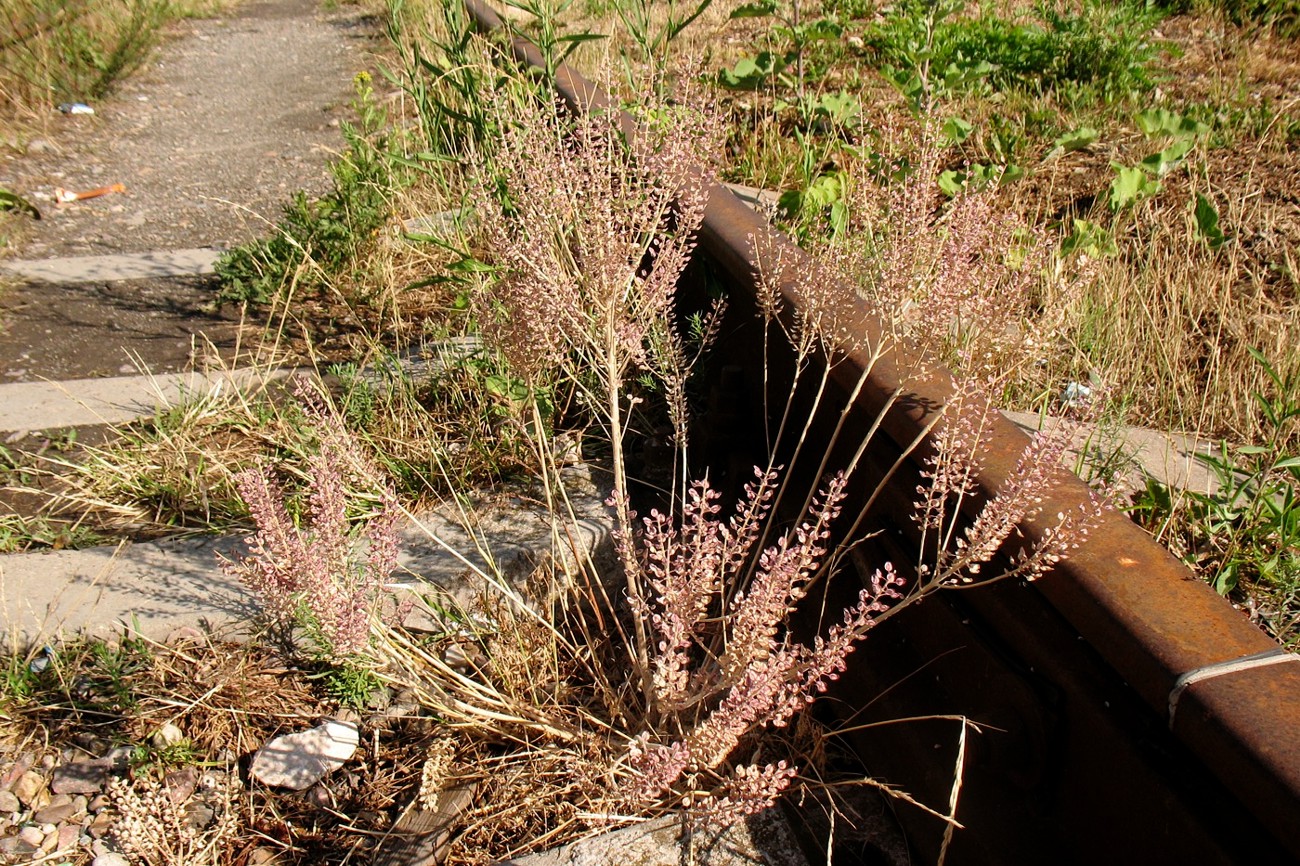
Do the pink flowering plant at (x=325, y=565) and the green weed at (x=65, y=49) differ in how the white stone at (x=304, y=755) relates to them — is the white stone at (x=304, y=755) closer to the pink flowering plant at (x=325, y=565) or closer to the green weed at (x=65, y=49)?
the pink flowering plant at (x=325, y=565)

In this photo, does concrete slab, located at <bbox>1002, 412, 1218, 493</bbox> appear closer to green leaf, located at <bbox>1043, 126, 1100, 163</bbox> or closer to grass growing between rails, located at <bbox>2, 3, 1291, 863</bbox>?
grass growing between rails, located at <bbox>2, 3, 1291, 863</bbox>

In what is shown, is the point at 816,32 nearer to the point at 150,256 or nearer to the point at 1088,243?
the point at 1088,243

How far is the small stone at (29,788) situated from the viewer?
2.38 m

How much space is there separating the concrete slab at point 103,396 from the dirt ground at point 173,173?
0.12 metres

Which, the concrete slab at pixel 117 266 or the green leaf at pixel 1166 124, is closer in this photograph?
the green leaf at pixel 1166 124

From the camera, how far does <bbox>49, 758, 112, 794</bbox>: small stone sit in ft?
7.89

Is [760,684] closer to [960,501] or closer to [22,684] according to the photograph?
[960,501]

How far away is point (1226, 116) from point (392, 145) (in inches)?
161

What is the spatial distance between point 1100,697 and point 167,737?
218 centimetres

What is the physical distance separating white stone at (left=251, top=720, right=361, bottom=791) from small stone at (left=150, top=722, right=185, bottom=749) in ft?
0.70

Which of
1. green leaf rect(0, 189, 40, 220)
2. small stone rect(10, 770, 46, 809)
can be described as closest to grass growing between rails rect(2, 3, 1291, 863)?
small stone rect(10, 770, 46, 809)

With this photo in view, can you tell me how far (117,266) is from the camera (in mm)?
5258

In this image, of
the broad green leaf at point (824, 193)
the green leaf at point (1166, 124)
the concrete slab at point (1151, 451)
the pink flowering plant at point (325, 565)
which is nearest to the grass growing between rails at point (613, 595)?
the pink flowering plant at point (325, 565)

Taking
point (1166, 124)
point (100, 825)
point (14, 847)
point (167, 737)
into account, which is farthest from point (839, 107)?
point (14, 847)
